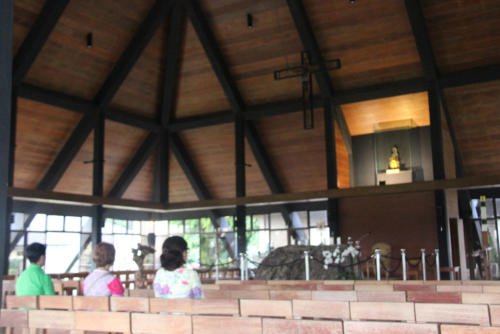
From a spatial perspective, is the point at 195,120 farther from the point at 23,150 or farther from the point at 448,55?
the point at 448,55

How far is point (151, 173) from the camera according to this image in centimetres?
A: 1947

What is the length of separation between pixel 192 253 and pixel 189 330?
1843 cm

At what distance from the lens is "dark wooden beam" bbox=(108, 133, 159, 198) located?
60.1 ft

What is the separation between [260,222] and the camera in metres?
20.0

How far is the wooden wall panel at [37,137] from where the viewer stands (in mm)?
14836

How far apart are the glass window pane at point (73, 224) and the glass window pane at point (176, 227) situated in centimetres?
394

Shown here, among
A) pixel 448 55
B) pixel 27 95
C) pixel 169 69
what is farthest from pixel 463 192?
pixel 27 95

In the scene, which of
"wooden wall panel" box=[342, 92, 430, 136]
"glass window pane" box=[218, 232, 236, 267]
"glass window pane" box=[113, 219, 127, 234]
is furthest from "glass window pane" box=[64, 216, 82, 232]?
"wooden wall panel" box=[342, 92, 430, 136]

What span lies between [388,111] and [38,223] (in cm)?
1131

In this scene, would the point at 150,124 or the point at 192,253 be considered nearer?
the point at 150,124

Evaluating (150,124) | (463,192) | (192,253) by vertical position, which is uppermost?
(150,124)

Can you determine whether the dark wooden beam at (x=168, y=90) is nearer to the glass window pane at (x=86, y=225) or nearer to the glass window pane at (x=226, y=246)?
the glass window pane at (x=86, y=225)

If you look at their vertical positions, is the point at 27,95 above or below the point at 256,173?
above

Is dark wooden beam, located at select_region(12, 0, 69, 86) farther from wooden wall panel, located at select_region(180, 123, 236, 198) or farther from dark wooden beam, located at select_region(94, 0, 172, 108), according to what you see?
wooden wall panel, located at select_region(180, 123, 236, 198)
